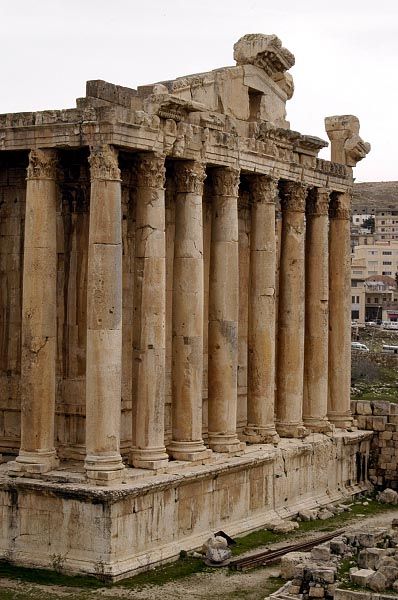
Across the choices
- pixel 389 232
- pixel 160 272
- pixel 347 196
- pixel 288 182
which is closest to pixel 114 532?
pixel 160 272

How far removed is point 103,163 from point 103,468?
571 cm

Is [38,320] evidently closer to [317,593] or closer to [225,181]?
[225,181]

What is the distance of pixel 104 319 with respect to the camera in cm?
2225

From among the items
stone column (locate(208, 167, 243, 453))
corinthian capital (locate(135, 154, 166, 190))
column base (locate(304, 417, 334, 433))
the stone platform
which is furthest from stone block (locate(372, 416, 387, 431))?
corinthian capital (locate(135, 154, 166, 190))

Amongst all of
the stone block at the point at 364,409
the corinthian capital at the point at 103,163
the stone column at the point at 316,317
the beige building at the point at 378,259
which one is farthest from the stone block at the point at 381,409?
the beige building at the point at 378,259

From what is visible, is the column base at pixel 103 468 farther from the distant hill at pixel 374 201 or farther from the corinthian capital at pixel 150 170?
the distant hill at pixel 374 201

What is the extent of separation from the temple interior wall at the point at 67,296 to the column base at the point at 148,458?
1250 millimetres

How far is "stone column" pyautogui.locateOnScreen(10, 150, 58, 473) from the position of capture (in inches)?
910

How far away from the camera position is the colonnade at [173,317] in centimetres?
2236

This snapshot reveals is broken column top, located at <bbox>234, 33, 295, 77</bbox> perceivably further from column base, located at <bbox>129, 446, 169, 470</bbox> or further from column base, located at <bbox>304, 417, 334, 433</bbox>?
column base, located at <bbox>129, 446, 169, 470</bbox>

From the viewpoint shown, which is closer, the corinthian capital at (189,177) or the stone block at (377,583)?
the stone block at (377,583)

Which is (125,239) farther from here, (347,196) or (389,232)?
(389,232)

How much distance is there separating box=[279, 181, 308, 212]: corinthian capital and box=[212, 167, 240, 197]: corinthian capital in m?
3.82

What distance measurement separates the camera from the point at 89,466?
22.2m
